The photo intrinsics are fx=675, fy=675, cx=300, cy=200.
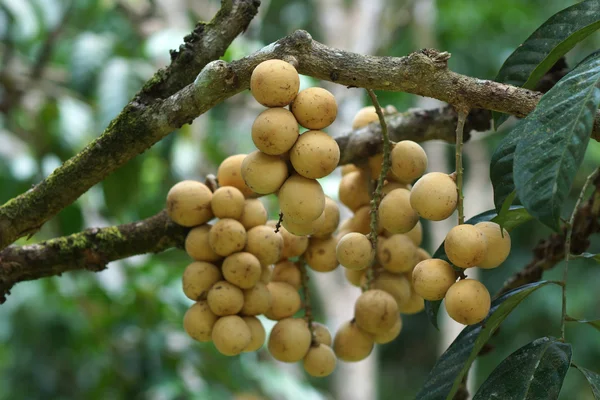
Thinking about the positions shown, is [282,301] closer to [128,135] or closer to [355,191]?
[355,191]

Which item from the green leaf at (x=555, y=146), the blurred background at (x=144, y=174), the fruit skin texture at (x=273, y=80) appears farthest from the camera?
the blurred background at (x=144, y=174)

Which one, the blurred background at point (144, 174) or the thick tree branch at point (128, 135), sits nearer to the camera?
the thick tree branch at point (128, 135)

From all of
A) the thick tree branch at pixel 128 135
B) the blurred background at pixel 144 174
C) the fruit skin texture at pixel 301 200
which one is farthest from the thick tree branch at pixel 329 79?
the blurred background at pixel 144 174

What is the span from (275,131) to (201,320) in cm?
37

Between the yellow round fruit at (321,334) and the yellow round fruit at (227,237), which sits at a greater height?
the yellow round fruit at (227,237)

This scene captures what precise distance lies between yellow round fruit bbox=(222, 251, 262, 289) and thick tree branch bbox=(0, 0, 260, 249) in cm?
22

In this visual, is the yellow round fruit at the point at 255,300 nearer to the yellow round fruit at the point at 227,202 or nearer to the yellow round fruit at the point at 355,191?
the yellow round fruit at the point at 227,202

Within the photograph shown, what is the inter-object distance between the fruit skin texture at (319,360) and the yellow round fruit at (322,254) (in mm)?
131

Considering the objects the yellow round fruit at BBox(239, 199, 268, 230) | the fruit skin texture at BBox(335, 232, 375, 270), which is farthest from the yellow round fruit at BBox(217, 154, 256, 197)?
the fruit skin texture at BBox(335, 232, 375, 270)

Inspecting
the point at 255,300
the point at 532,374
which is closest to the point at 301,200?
the point at 255,300

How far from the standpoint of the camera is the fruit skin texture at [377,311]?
104 centimetres

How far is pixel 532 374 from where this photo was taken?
861mm

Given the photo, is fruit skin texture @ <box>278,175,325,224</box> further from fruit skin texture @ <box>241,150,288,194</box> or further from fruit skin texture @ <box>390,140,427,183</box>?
fruit skin texture @ <box>390,140,427,183</box>

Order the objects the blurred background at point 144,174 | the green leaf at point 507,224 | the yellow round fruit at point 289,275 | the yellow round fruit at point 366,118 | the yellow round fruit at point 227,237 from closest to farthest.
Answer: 1. the green leaf at point 507,224
2. the yellow round fruit at point 227,237
3. the yellow round fruit at point 289,275
4. the yellow round fruit at point 366,118
5. the blurred background at point 144,174
